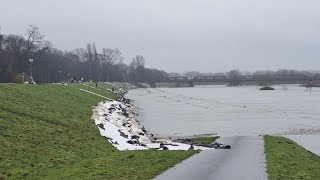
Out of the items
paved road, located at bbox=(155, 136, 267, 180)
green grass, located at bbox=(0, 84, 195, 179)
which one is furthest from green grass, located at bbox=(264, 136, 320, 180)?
green grass, located at bbox=(0, 84, 195, 179)

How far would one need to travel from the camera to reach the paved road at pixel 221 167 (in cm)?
1367

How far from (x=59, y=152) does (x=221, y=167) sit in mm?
7271

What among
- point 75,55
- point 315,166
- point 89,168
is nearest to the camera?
point 89,168

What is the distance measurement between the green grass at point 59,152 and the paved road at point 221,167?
59cm

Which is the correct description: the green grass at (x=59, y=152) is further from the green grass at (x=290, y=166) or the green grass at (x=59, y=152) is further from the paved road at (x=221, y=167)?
the green grass at (x=290, y=166)

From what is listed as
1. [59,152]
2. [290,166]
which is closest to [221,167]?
[290,166]

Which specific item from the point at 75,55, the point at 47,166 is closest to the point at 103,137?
the point at 47,166

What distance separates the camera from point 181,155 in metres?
18.4

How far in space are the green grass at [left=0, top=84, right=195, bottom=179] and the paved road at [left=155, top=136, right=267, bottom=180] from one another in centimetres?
59

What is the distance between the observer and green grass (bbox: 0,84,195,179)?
49.2ft

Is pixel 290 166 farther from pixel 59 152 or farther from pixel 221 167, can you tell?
pixel 59 152

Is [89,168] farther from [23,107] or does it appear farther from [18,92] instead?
[18,92]

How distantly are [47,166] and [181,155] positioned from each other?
5229 millimetres

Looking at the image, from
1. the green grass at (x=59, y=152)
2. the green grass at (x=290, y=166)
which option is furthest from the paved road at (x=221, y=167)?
the green grass at (x=59, y=152)
